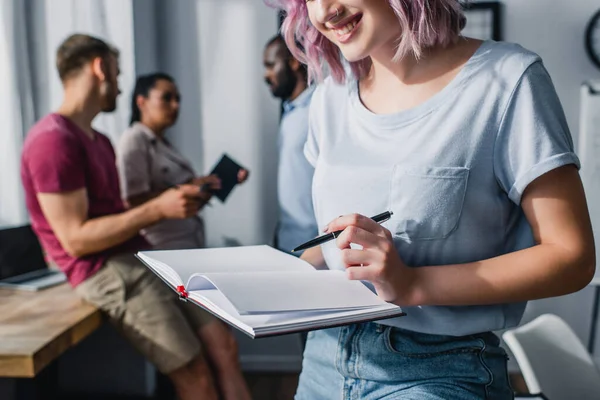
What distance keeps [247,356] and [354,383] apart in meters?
2.78

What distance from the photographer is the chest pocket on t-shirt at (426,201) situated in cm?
77

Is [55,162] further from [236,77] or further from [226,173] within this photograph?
[236,77]

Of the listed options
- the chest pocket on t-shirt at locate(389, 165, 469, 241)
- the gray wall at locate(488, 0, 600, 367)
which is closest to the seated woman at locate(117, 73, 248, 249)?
the gray wall at locate(488, 0, 600, 367)

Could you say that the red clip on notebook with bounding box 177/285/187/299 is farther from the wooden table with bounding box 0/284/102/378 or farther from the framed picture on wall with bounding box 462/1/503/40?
the framed picture on wall with bounding box 462/1/503/40

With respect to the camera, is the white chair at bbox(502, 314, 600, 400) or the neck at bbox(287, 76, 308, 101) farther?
the neck at bbox(287, 76, 308, 101)

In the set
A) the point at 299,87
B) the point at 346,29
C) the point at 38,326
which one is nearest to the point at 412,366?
the point at 346,29

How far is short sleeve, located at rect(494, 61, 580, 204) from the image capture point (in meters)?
0.72

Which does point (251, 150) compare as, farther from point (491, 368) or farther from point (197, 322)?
point (491, 368)

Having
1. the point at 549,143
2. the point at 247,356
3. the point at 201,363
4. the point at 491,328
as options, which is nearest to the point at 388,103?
the point at 549,143

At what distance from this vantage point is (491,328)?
2.65ft

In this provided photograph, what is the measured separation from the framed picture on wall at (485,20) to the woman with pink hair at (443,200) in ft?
8.37

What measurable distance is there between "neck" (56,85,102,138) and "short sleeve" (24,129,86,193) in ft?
0.68

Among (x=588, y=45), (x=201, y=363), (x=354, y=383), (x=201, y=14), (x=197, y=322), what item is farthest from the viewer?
(x=201, y=14)

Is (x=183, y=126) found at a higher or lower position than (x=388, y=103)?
lower
